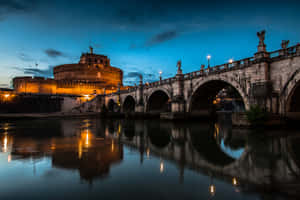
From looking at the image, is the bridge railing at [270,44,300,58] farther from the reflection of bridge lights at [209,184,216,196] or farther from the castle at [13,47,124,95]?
the castle at [13,47,124,95]

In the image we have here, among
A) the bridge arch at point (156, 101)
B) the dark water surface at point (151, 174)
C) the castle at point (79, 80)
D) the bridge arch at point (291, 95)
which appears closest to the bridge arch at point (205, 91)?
the bridge arch at point (291, 95)

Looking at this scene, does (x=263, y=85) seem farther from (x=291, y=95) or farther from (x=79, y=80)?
(x=79, y=80)

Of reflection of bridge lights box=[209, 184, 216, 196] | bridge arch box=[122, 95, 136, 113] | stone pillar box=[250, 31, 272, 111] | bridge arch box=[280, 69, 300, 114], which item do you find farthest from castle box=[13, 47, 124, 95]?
reflection of bridge lights box=[209, 184, 216, 196]

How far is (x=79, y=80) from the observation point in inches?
2923

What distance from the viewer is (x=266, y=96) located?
1585 centimetres

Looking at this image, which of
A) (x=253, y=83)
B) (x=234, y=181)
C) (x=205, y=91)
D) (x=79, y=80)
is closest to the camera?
(x=234, y=181)

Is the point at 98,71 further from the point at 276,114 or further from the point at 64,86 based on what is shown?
the point at 276,114

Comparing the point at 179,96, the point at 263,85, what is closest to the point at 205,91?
the point at 179,96

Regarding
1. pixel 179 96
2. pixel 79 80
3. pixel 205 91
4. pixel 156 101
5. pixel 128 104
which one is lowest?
pixel 128 104

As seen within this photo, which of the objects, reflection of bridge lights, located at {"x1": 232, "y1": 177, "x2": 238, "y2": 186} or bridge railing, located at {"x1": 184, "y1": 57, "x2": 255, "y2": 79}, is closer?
reflection of bridge lights, located at {"x1": 232, "y1": 177, "x2": 238, "y2": 186}

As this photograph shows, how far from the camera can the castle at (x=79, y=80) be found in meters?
65.9

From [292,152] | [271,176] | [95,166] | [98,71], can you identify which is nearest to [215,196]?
[271,176]

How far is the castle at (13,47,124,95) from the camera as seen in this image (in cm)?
6588

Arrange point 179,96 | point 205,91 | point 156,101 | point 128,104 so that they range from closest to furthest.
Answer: point 205,91, point 179,96, point 156,101, point 128,104
